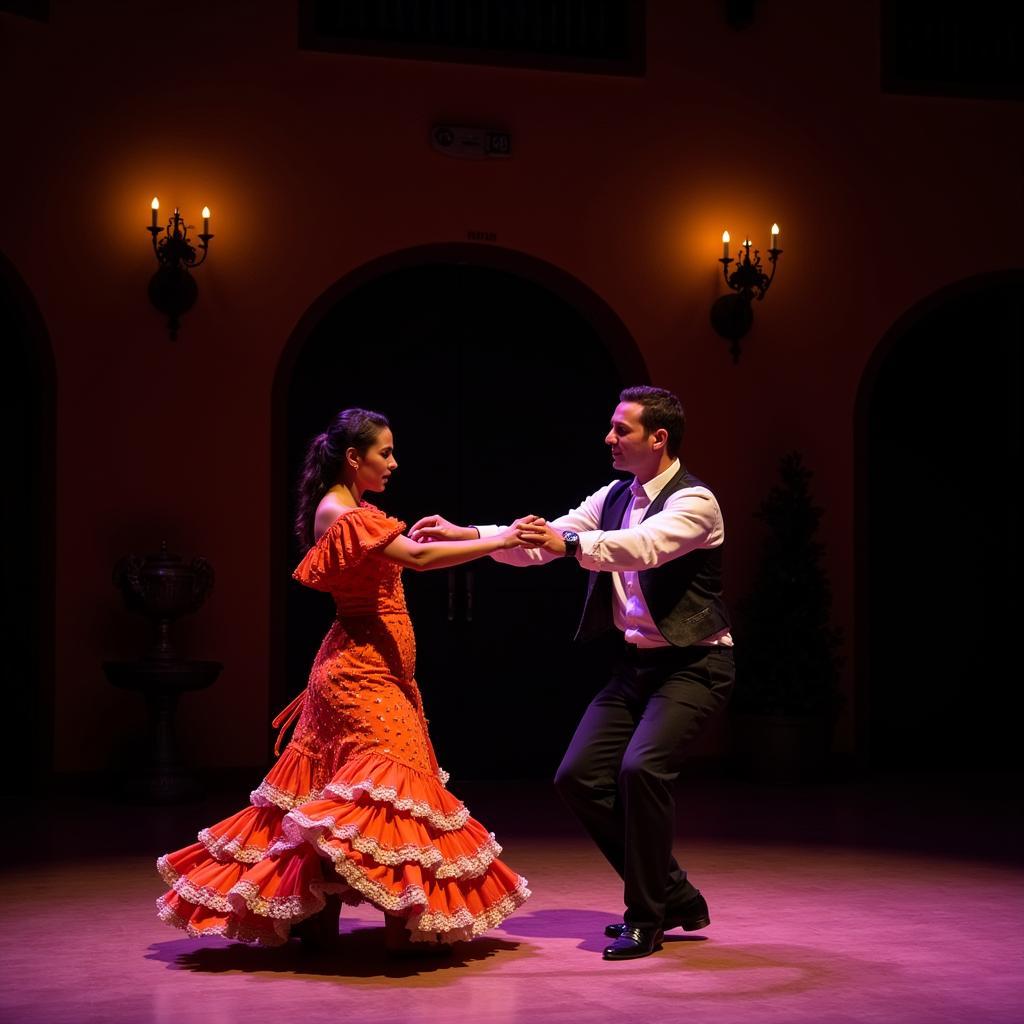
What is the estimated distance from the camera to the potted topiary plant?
791 cm

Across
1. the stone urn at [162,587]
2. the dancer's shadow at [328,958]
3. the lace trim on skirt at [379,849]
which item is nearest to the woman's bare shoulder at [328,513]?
the lace trim on skirt at [379,849]

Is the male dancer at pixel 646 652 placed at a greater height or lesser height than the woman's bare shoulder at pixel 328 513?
lesser

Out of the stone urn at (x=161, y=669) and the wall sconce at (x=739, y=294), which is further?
the wall sconce at (x=739, y=294)

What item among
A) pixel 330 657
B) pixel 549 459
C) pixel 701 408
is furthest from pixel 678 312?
pixel 330 657

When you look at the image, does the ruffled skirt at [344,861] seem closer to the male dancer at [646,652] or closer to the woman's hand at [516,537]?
the male dancer at [646,652]

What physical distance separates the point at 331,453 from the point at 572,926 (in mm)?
1606

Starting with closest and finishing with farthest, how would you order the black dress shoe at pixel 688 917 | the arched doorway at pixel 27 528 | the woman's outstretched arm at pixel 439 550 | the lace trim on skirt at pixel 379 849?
the lace trim on skirt at pixel 379 849 → the woman's outstretched arm at pixel 439 550 → the black dress shoe at pixel 688 917 → the arched doorway at pixel 27 528

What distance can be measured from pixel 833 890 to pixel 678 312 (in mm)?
3873

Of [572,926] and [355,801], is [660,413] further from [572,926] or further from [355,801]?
[572,926]

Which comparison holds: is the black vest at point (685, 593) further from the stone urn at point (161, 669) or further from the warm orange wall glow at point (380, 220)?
the warm orange wall glow at point (380, 220)

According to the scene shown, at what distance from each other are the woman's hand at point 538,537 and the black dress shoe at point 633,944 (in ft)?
3.49

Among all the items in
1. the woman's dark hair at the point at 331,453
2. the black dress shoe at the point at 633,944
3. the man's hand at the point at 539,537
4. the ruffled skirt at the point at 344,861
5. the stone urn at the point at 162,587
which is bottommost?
the black dress shoe at the point at 633,944

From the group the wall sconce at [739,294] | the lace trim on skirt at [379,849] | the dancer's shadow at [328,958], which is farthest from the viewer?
the wall sconce at [739,294]

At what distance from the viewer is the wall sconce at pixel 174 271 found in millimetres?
7477
